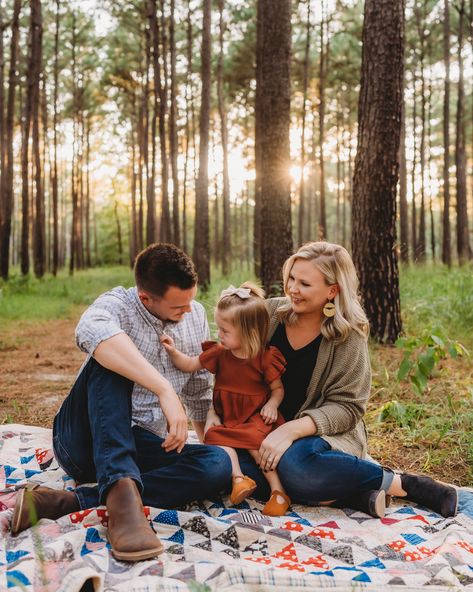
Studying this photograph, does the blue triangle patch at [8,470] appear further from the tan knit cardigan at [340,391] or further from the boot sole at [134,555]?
the tan knit cardigan at [340,391]

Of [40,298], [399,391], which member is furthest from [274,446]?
[40,298]

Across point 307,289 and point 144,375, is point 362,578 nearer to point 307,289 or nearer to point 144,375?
point 144,375

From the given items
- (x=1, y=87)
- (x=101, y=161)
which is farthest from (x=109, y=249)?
(x=1, y=87)

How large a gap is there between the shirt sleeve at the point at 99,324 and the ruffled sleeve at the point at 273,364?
77cm

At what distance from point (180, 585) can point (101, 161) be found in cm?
3176

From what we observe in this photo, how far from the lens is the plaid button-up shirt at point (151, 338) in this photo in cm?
271

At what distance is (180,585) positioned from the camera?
197 centimetres

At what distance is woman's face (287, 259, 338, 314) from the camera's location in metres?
2.97

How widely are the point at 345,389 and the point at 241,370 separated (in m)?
0.54

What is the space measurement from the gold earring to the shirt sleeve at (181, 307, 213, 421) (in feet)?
2.22

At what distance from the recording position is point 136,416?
9.84 ft

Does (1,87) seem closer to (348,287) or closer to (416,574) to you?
(348,287)

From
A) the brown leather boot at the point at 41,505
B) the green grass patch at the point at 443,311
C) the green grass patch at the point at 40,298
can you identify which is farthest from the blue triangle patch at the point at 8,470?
the green grass patch at the point at 40,298

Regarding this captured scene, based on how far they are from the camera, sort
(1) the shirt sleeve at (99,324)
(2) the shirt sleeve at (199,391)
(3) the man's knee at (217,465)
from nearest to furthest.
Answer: (1) the shirt sleeve at (99,324)
(3) the man's knee at (217,465)
(2) the shirt sleeve at (199,391)
